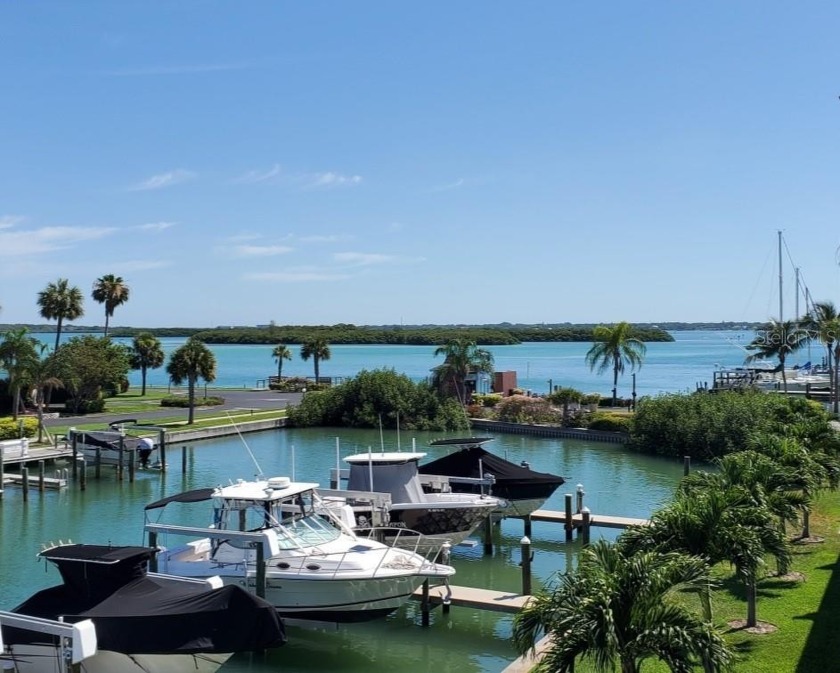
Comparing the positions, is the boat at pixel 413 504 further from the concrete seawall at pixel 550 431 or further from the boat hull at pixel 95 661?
the concrete seawall at pixel 550 431

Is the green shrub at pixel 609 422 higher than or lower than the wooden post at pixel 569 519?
higher

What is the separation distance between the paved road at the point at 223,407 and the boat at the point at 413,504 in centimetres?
3191

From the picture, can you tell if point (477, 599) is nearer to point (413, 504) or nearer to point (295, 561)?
point (295, 561)

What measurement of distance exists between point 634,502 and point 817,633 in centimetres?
1873

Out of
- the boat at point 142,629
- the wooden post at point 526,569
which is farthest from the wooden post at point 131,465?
the boat at point 142,629

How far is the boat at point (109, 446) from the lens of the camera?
4019 centimetres

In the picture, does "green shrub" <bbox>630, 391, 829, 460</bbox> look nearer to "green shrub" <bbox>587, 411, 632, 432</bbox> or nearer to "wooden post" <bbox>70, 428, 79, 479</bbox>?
"green shrub" <bbox>587, 411, 632, 432</bbox>

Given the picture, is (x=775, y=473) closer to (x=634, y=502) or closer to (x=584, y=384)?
(x=634, y=502)

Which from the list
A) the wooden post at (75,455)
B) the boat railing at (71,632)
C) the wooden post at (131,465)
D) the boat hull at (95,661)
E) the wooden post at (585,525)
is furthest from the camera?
the wooden post at (131,465)

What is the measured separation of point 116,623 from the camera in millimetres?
14250

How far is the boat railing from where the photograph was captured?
43.2 feet

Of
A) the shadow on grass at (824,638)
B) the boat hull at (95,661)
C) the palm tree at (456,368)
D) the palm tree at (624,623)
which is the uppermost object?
the palm tree at (456,368)

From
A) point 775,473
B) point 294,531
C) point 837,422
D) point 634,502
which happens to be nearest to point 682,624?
point 775,473

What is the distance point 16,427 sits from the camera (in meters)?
45.2
